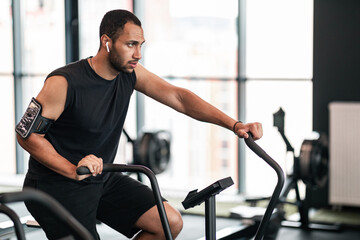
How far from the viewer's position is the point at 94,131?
107 inches

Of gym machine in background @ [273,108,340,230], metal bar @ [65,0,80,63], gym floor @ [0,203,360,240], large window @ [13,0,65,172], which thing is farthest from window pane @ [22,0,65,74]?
gym machine in background @ [273,108,340,230]

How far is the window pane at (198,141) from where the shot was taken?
21.7ft

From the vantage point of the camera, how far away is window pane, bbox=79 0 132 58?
23.4 ft

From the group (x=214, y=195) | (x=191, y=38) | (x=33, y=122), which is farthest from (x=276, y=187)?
(x=191, y=38)

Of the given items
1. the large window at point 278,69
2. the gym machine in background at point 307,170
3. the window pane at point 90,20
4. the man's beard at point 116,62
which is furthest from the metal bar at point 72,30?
the man's beard at point 116,62

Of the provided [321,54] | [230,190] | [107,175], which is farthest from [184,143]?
[107,175]

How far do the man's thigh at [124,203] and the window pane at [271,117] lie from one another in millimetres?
3500

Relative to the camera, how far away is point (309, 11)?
242 inches

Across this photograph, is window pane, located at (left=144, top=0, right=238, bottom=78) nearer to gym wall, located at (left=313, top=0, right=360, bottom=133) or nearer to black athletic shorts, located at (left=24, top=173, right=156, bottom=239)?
gym wall, located at (left=313, top=0, right=360, bottom=133)

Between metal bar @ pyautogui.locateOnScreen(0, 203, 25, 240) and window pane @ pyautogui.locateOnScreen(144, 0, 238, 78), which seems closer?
metal bar @ pyautogui.locateOnScreen(0, 203, 25, 240)

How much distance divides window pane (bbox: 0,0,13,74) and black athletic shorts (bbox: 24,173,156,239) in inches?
198

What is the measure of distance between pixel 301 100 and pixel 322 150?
3.20ft

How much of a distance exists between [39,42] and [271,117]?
10.0 feet

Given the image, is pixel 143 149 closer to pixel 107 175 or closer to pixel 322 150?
pixel 322 150
